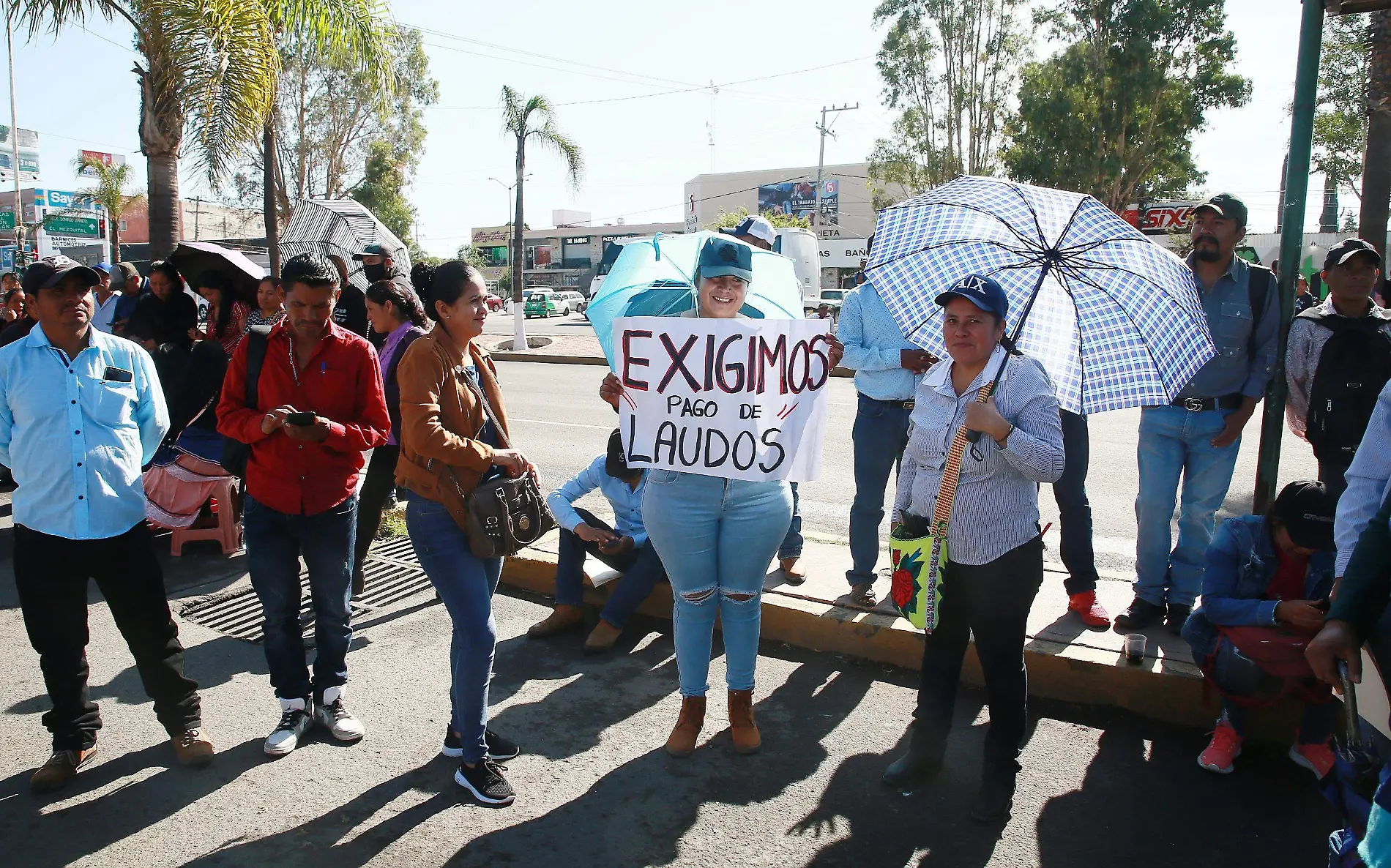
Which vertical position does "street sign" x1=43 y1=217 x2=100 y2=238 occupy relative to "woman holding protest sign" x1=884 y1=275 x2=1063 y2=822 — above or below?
above

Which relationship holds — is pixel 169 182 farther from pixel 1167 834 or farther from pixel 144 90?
pixel 1167 834

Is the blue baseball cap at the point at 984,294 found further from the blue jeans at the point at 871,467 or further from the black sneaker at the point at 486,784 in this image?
the black sneaker at the point at 486,784

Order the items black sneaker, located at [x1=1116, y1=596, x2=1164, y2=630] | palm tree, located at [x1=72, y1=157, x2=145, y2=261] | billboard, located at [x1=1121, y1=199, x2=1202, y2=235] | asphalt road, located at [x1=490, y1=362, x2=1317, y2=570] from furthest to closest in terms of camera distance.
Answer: palm tree, located at [x1=72, y1=157, x2=145, y2=261]
billboard, located at [x1=1121, y1=199, x2=1202, y2=235]
asphalt road, located at [x1=490, y1=362, x2=1317, y2=570]
black sneaker, located at [x1=1116, y1=596, x2=1164, y2=630]

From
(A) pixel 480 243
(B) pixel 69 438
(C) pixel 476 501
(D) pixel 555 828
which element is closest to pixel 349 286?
(B) pixel 69 438

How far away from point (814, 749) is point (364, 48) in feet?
30.4

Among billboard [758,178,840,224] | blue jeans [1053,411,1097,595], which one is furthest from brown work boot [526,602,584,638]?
billboard [758,178,840,224]

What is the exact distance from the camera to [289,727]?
3781mm

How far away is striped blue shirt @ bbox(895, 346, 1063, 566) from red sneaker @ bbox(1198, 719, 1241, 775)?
1.20 metres

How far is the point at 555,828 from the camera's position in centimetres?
319

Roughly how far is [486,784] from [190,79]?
761 cm

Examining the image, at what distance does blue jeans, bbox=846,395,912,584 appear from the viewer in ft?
16.0

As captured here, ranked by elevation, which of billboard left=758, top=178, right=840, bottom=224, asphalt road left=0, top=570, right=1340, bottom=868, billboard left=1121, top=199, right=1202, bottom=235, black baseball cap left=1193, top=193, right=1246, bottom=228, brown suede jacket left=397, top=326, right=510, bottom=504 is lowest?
asphalt road left=0, top=570, right=1340, bottom=868

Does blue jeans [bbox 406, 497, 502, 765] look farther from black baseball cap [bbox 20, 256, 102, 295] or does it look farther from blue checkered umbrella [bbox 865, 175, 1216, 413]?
blue checkered umbrella [bbox 865, 175, 1216, 413]

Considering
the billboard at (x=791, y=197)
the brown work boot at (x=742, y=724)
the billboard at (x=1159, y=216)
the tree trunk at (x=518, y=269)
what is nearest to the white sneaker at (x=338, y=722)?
the brown work boot at (x=742, y=724)
